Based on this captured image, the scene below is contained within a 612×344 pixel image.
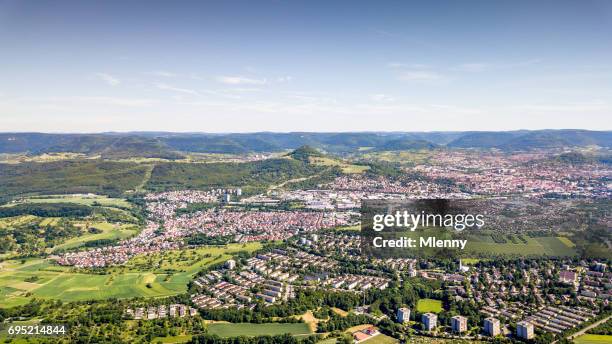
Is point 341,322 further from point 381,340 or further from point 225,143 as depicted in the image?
point 225,143

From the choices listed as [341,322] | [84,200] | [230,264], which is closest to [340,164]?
[84,200]

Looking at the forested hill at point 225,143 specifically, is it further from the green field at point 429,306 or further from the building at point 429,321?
the building at point 429,321

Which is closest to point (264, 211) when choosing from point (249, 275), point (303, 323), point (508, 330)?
point (249, 275)

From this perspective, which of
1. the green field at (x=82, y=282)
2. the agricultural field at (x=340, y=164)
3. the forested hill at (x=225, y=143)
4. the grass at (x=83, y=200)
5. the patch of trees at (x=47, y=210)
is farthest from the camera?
the forested hill at (x=225, y=143)

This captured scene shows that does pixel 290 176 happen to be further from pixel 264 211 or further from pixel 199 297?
pixel 199 297

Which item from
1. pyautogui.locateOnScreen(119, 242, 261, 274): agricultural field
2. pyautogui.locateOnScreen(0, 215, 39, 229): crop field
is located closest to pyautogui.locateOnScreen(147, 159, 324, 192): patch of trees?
pyautogui.locateOnScreen(0, 215, 39, 229): crop field

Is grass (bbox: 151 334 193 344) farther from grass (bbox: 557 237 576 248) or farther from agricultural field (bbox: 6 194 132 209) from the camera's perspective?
agricultural field (bbox: 6 194 132 209)

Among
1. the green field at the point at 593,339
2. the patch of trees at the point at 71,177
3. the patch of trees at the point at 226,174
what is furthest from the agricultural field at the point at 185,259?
the patch of trees at the point at 71,177
